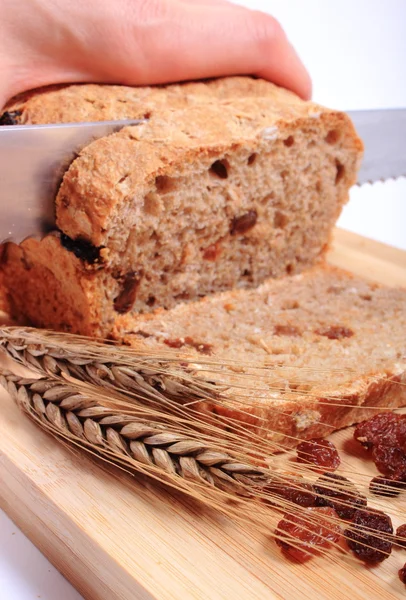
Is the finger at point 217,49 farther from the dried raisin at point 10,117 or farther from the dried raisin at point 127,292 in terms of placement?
the dried raisin at point 127,292

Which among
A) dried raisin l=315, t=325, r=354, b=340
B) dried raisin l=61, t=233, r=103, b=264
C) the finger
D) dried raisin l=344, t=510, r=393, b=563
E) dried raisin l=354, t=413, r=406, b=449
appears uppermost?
the finger

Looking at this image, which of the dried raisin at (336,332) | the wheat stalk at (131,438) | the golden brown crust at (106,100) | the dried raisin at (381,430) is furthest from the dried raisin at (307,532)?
the golden brown crust at (106,100)

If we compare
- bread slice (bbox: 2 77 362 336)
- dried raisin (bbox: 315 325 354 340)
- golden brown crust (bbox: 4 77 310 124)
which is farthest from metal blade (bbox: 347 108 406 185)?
dried raisin (bbox: 315 325 354 340)

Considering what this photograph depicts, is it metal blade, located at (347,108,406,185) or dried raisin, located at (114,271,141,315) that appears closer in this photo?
dried raisin, located at (114,271,141,315)

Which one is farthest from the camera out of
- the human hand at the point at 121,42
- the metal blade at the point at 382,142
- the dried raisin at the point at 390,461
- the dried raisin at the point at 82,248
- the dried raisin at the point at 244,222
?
the metal blade at the point at 382,142

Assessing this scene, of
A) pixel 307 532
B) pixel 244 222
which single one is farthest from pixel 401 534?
pixel 244 222

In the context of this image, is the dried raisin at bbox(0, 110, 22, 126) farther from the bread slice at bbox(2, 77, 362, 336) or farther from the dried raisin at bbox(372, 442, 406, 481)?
the dried raisin at bbox(372, 442, 406, 481)
